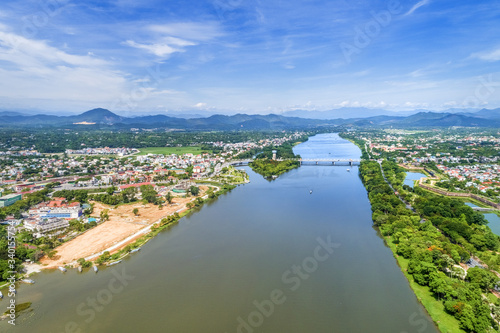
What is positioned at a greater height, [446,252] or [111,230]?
[446,252]

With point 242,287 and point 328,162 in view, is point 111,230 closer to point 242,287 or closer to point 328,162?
point 242,287

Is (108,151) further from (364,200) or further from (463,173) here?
(463,173)

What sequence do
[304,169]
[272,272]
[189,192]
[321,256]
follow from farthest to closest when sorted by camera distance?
[304,169]
[189,192]
[321,256]
[272,272]

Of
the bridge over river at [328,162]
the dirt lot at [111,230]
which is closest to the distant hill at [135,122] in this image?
the bridge over river at [328,162]

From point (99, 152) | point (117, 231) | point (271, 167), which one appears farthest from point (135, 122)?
point (117, 231)

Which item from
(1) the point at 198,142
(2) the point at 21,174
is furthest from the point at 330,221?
(1) the point at 198,142

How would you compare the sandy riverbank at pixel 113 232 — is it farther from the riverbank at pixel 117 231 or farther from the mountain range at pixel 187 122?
the mountain range at pixel 187 122

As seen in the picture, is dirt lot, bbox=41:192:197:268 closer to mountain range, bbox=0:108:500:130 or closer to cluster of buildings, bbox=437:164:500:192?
cluster of buildings, bbox=437:164:500:192

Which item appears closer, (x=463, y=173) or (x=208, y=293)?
(x=208, y=293)
